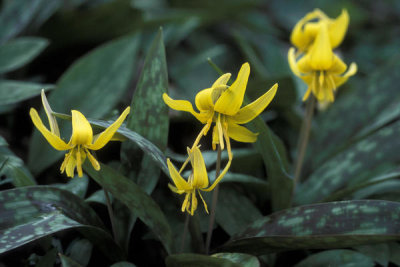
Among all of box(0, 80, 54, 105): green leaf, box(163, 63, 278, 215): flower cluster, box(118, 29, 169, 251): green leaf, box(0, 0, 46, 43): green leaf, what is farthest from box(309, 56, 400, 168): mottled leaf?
box(0, 0, 46, 43): green leaf

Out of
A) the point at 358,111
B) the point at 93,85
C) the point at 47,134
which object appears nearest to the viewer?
the point at 47,134

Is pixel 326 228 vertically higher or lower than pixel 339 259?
higher

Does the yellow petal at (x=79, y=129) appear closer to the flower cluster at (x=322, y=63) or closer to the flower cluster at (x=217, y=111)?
the flower cluster at (x=217, y=111)

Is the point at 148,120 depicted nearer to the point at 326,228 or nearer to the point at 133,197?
the point at 133,197

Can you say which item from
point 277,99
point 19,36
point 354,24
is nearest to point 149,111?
point 277,99

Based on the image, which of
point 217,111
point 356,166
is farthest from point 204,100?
point 356,166

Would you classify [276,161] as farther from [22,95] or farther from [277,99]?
[22,95]

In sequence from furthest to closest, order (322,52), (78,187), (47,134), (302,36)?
(302,36), (78,187), (322,52), (47,134)

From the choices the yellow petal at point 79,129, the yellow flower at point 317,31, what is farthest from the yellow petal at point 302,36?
the yellow petal at point 79,129
